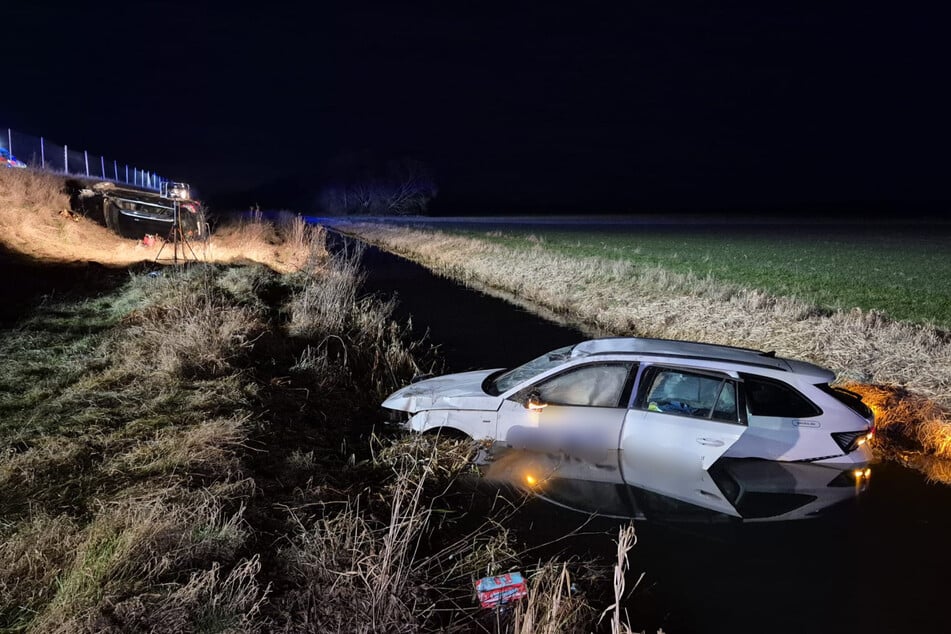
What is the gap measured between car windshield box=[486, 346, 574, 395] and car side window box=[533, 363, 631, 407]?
225mm

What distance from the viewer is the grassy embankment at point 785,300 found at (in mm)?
9578

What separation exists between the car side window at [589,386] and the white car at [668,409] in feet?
0.04

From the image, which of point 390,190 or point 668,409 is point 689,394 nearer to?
point 668,409

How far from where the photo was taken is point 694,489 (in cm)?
629

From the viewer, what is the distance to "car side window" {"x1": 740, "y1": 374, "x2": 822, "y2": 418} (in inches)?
235

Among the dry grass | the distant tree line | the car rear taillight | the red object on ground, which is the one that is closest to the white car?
the car rear taillight

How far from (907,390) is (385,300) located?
14415 mm

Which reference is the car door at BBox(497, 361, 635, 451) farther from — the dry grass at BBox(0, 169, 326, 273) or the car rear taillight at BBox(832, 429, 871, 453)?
the dry grass at BBox(0, 169, 326, 273)

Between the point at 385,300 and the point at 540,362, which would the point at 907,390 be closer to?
the point at 540,362

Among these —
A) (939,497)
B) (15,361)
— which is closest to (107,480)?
(15,361)

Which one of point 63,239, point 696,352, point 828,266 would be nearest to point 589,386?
point 696,352

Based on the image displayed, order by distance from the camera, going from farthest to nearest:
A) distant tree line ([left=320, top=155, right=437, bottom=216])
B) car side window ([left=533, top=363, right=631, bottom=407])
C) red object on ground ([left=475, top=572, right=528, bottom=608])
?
1. distant tree line ([left=320, top=155, right=437, bottom=216])
2. car side window ([left=533, top=363, right=631, bottom=407])
3. red object on ground ([left=475, top=572, right=528, bottom=608])

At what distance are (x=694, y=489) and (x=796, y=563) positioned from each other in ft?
3.70

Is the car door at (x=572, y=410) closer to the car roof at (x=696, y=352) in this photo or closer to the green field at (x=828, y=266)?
the car roof at (x=696, y=352)
